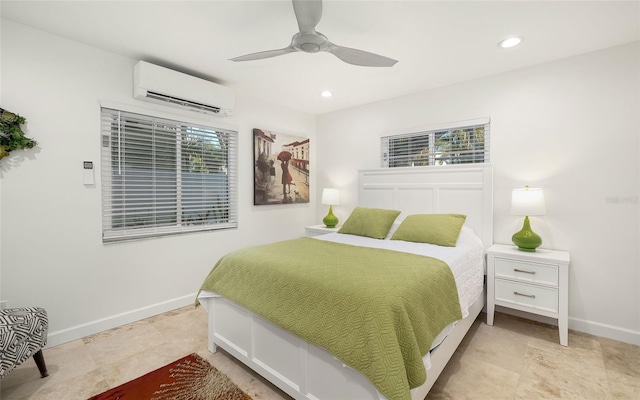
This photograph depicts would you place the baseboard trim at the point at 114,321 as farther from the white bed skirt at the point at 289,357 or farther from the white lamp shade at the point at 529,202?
the white lamp shade at the point at 529,202

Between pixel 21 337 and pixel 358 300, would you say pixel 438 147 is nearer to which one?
pixel 358 300

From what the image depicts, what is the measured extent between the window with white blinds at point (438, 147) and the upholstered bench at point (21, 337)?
359cm

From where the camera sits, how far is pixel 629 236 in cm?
239

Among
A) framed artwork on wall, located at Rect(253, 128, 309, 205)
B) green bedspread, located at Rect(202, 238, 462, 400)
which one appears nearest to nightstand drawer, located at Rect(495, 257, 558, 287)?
green bedspread, located at Rect(202, 238, 462, 400)

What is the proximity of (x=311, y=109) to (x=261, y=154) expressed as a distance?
1.11 metres

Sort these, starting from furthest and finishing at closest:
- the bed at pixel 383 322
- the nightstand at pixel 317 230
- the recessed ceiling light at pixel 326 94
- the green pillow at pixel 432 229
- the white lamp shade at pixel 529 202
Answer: the nightstand at pixel 317 230
the recessed ceiling light at pixel 326 94
the green pillow at pixel 432 229
the white lamp shade at pixel 529 202
the bed at pixel 383 322

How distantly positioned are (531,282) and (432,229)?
2.95ft

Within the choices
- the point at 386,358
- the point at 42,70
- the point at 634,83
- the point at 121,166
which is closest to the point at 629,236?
the point at 634,83

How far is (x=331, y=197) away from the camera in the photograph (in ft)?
13.4

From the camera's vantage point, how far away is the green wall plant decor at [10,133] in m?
2.05

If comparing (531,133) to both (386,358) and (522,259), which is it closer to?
(522,259)

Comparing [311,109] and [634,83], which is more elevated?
[311,109]

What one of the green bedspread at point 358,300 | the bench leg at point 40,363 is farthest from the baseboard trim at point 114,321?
the green bedspread at point 358,300

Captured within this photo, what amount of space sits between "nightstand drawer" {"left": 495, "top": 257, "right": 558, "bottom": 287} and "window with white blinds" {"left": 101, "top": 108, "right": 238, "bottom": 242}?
2.88 metres
